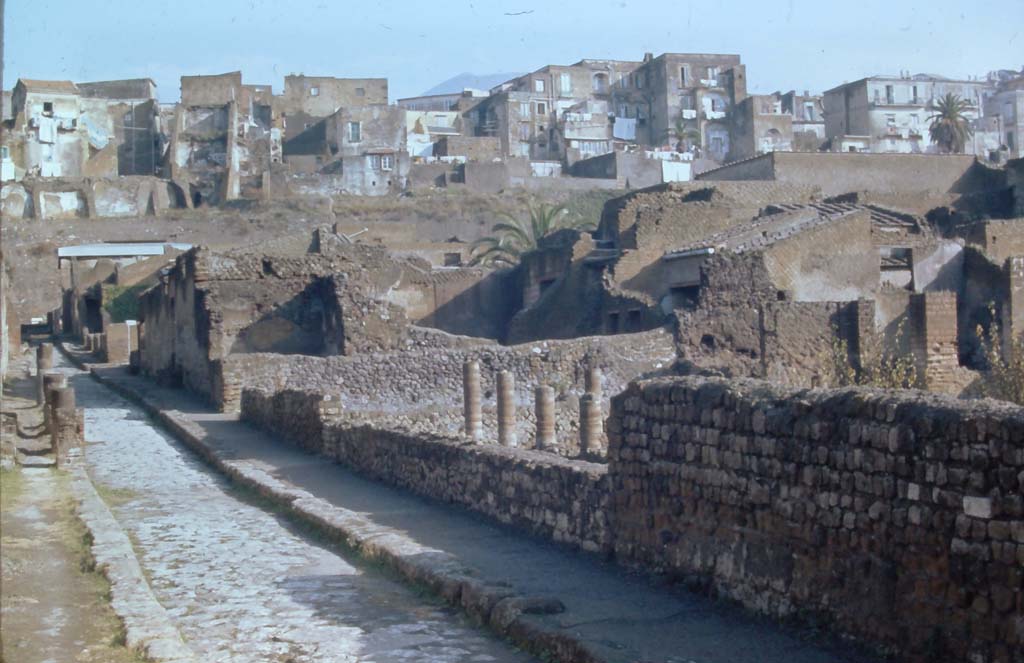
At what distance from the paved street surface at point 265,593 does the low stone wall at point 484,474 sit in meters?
1.25

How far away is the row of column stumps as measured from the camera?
17.3 metres

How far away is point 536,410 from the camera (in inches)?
808

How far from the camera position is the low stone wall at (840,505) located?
4.89 m

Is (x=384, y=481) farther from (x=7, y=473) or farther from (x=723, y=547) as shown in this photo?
(x=723, y=547)

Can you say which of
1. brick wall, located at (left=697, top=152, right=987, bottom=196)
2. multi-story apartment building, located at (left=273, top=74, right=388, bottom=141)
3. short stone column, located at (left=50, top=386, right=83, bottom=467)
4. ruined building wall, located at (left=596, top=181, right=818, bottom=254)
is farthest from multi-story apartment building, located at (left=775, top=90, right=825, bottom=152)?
short stone column, located at (left=50, top=386, right=83, bottom=467)

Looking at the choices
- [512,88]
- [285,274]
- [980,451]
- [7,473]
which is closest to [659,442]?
[980,451]

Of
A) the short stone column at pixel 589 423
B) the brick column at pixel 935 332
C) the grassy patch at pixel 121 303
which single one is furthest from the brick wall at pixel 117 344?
the brick column at pixel 935 332

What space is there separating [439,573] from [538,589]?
78 cm

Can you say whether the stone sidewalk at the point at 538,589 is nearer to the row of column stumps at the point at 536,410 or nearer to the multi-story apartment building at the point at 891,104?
the row of column stumps at the point at 536,410

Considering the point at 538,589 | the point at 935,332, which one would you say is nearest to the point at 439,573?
the point at 538,589

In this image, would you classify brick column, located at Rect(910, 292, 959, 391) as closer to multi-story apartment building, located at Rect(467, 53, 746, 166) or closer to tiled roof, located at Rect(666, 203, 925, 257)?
tiled roof, located at Rect(666, 203, 925, 257)

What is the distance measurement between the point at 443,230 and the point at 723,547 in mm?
53407

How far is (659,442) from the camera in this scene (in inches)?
300

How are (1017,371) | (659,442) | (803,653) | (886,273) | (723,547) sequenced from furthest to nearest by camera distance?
(886,273), (1017,371), (659,442), (723,547), (803,653)
